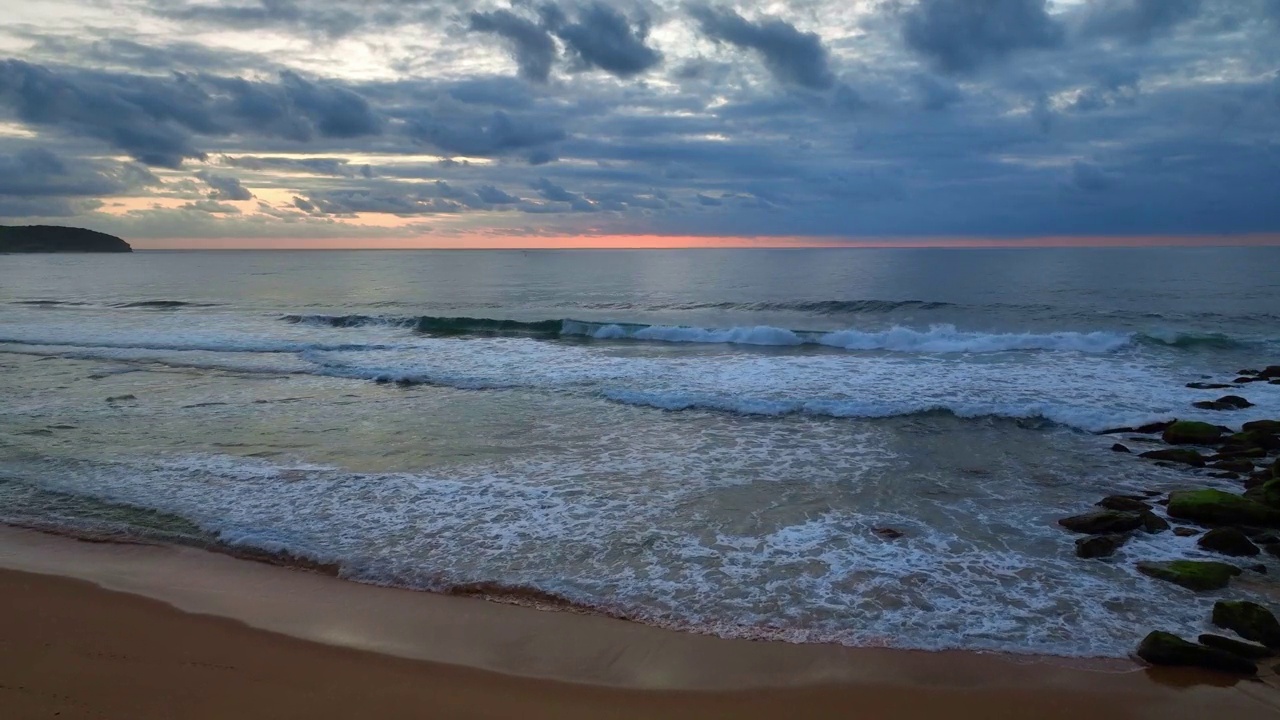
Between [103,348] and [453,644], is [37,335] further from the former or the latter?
[453,644]

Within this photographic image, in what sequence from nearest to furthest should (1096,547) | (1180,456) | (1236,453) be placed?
(1096,547), (1180,456), (1236,453)

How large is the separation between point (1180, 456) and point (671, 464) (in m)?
7.75

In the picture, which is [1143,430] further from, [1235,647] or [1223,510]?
[1235,647]

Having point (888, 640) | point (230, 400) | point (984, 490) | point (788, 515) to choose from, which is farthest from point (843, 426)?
point (230, 400)

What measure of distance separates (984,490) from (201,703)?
29.7ft

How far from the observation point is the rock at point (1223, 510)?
343 inches

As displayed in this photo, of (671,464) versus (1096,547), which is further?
(671,464)

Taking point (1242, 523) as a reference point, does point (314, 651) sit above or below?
below

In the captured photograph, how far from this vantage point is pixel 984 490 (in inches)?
398

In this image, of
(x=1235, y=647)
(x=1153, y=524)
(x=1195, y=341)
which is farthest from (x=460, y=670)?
(x=1195, y=341)

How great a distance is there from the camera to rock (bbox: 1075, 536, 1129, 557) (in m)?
7.82

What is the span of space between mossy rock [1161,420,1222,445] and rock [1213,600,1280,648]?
720 cm

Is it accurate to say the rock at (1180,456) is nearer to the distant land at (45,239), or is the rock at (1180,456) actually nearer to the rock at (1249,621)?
the rock at (1249,621)

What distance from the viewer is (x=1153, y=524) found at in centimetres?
858
